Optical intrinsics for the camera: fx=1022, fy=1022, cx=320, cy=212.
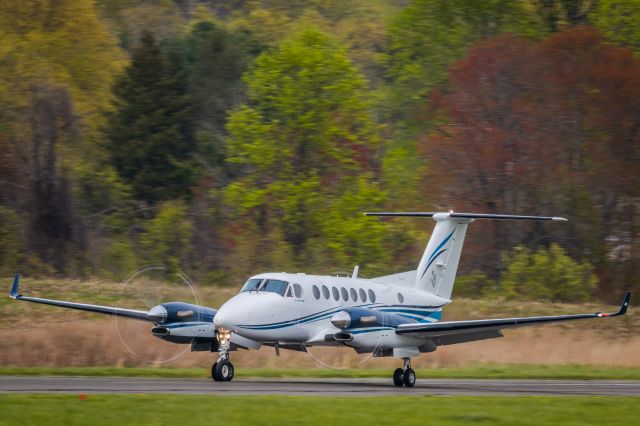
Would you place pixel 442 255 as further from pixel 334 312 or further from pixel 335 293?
pixel 334 312

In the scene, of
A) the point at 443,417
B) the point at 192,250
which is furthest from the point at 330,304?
the point at 192,250

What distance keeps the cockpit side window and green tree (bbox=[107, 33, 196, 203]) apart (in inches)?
1496

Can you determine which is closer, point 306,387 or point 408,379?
point 306,387

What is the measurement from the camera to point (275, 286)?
938 inches

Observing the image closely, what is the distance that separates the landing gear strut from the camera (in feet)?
75.8

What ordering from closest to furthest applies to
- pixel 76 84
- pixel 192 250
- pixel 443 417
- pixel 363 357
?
pixel 443 417 → pixel 363 357 → pixel 192 250 → pixel 76 84

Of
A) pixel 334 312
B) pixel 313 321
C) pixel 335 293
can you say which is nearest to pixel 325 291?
pixel 335 293

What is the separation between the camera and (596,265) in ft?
Result: 165

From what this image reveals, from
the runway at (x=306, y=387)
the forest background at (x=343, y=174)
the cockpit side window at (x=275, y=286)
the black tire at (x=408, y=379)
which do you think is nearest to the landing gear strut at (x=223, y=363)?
the runway at (x=306, y=387)

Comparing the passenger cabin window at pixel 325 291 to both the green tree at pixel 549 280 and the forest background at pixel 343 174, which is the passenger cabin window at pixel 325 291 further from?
the green tree at pixel 549 280

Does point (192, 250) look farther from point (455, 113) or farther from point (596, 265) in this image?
point (596, 265)

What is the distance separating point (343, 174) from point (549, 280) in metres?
12.3

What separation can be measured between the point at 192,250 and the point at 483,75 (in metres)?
17.7

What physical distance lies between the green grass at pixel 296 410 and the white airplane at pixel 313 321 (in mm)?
3912
